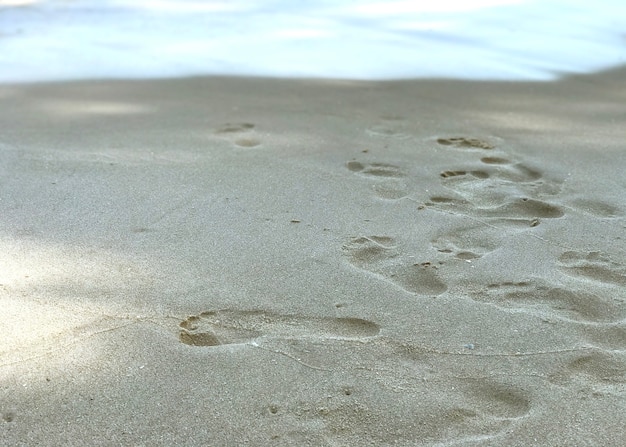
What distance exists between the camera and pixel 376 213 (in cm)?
198

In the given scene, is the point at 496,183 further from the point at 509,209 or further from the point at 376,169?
the point at 376,169

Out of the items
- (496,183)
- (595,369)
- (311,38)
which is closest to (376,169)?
(496,183)

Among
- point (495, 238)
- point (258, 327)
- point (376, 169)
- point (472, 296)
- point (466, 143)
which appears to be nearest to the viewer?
point (258, 327)

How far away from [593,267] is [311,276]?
0.62 meters

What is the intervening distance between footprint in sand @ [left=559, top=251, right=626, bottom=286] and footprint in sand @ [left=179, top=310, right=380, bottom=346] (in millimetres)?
498

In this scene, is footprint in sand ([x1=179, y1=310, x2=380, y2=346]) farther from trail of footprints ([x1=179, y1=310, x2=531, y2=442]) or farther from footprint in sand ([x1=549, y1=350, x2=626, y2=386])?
footprint in sand ([x1=549, y1=350, x2=626, y2=386])

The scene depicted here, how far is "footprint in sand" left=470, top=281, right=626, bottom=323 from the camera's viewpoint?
5.08 ft

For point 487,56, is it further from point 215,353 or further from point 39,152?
point 215,353

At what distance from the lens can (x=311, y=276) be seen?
5.54 feet

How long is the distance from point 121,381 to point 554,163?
1.48 metres

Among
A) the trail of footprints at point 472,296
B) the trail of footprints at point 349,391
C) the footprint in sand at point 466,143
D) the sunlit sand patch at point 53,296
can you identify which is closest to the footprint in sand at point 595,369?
the trail of footprints at point 472,296

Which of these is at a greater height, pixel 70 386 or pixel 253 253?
pixel 253 253

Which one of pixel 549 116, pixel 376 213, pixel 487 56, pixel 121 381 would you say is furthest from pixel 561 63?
pixel 121 381

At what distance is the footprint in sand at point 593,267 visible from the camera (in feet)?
5.52
